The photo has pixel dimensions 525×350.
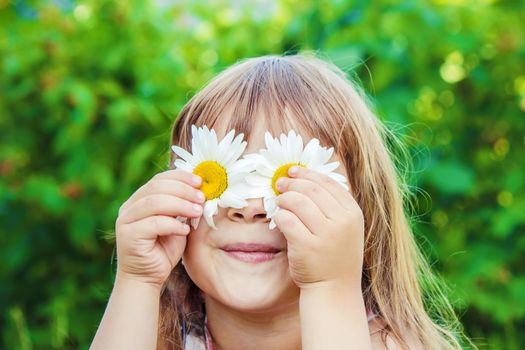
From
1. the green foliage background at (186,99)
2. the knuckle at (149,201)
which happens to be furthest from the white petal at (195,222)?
the green foliage background at (186,99)

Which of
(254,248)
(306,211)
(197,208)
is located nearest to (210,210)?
(197,208)

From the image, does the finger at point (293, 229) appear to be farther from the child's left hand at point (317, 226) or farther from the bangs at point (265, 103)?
the bangs at point (265, 103)

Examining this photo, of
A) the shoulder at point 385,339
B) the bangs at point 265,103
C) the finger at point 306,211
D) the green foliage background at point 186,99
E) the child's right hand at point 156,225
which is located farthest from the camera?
the green foliage background at point 186,99

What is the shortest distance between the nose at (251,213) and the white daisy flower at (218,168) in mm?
27

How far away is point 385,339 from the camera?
7.92 ft

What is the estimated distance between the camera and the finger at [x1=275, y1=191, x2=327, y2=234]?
1994 mm

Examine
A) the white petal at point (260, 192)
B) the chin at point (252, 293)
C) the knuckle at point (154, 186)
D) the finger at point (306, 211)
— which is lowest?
the chin at point (252, 293)

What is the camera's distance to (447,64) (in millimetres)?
3725

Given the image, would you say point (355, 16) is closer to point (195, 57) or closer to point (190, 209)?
point (195, 57)

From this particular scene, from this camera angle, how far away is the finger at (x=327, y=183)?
2029 millimetres

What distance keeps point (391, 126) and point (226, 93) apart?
1.10 m

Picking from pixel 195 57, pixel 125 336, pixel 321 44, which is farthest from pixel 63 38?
pixel 125 336

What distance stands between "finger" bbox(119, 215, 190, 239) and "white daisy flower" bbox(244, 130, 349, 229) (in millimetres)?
184

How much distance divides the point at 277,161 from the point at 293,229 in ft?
0.54
